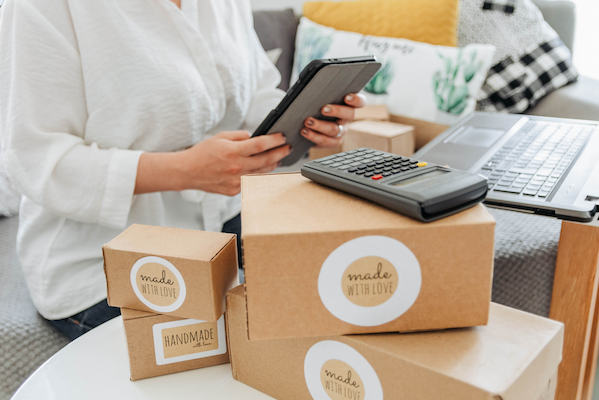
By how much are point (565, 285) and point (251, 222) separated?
0.47 metres

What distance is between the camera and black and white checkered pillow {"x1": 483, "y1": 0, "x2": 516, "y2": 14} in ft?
4.09

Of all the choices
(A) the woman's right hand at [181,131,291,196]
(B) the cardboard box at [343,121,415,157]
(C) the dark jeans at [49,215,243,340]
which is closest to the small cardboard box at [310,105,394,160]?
(B) the cardboard box at [343,121,415,157]

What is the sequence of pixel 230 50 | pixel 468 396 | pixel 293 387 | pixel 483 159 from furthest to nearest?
pixel 230 50 < pixel 483 159 < pixel 293 387 < pixel 468 396

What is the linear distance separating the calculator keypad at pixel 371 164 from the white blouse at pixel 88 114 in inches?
13.8

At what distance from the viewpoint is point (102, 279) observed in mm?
682

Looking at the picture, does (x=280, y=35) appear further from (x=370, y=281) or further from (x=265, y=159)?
(x=370, y=281)

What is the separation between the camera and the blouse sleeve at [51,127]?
601 millimetres

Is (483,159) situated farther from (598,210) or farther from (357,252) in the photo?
(357,252)

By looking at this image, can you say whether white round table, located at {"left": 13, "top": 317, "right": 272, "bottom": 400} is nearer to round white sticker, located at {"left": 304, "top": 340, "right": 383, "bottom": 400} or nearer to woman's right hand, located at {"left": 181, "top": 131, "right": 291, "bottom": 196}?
round white sticker, located at {"left": 304, "top": 340, "right": 383, "bottom": 400}

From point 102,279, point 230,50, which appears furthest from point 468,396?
point 230,50

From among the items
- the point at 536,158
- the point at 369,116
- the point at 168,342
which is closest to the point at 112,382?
the point at 168,342

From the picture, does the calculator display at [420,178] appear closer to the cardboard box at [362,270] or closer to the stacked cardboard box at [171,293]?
the cardboard box at [362,270]

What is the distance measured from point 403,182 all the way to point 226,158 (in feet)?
1.20

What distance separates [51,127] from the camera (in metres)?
0.64
